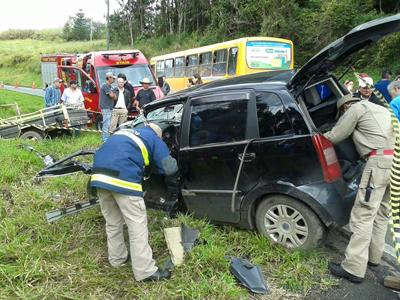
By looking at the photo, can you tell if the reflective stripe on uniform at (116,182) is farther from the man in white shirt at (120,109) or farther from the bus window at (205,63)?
the bus window at (205,63)

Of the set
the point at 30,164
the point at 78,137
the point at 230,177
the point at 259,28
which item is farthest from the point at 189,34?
the point at 230,177

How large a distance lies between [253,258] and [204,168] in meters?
1.07

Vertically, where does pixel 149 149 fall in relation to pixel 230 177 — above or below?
above

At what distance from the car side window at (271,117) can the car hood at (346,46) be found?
245 millimetres

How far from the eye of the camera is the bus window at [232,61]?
16031 mm

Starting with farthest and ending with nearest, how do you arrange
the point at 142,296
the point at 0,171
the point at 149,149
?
the point at 0,171
the point at 149,149
the point at 142,296

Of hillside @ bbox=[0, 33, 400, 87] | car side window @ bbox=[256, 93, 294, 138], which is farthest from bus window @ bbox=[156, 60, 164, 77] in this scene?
car side window @ bbox=[256, 93, 294, 138]

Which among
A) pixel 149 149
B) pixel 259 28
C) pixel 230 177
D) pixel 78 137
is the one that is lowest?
pixel 78 137

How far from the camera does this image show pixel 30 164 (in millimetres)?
7148

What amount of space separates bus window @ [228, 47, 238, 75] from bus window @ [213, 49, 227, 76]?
1.55 feet

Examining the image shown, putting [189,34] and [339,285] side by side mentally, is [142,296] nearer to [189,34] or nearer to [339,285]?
[339,285]

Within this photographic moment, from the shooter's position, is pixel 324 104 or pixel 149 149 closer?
pixel 149 149

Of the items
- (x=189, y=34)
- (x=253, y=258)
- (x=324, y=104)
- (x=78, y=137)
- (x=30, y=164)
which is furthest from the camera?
(x=189, y=34)

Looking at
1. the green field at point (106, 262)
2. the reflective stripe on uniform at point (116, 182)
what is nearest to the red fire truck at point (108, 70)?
the green field at point (106, 262)
